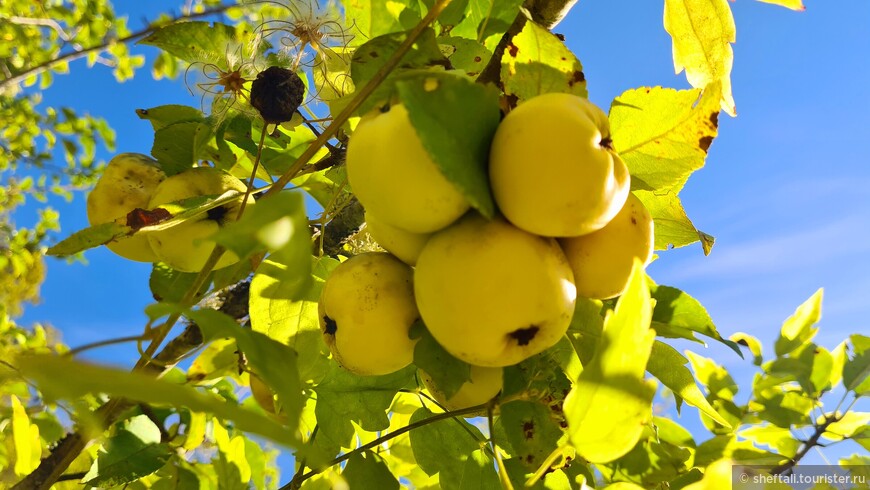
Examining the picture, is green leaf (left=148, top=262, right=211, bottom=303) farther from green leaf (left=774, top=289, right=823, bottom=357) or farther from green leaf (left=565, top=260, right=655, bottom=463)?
green leaf (left=774, top=289, right=823, bottom=357)

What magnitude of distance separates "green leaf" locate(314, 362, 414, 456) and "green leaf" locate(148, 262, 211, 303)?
0.35m

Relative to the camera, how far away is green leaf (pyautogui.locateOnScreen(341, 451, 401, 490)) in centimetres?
109

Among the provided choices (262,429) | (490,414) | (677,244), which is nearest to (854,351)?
(677,244)

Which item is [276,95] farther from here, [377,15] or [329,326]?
[329,326]

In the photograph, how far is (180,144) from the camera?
3.79 feet

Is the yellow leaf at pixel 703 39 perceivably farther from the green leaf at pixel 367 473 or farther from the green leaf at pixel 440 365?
the green leaf at pixel 367 473

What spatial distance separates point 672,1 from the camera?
3.24ft

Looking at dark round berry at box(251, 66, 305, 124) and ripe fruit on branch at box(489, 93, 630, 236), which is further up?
dark round berry at box(251, 66, 305, 124)

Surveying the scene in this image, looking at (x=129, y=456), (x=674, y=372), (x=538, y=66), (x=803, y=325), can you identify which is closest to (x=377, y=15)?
(x=538, y=66)

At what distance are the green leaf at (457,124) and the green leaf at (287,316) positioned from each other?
40 centimetres

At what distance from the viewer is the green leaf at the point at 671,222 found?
931 mm

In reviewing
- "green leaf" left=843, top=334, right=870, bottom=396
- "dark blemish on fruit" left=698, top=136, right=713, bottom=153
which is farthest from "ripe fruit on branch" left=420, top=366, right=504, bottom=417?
"green leaf" left=843, top=334, right=870, bottom=396

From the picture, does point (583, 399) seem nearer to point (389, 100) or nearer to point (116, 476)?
point (389, 100)

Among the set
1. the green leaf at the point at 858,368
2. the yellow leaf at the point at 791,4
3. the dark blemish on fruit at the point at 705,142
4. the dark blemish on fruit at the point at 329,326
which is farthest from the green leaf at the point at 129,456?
the green leaf at the point at 858,368
